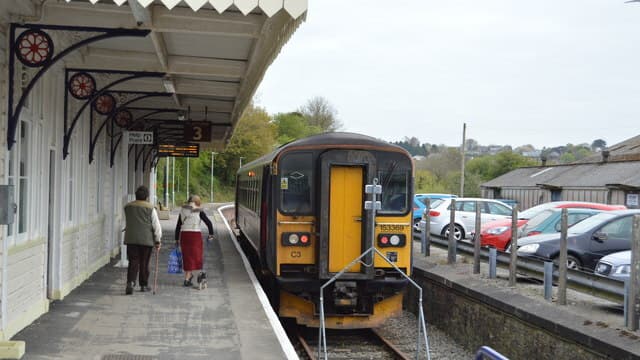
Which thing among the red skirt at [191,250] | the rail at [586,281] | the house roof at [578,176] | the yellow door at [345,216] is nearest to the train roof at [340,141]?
the yellow door at [345,216]

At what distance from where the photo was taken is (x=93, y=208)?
1361 centimetres

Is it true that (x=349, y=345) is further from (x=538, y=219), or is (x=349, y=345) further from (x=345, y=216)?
(x=538, y=219)

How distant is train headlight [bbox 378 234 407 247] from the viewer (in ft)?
36.9

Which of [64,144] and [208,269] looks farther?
[208,269]

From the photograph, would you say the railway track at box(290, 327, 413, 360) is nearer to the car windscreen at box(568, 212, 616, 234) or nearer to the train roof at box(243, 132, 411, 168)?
the train roof at box(243, 132, 411, 168)

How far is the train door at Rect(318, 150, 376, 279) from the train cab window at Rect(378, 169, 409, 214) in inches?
13.1

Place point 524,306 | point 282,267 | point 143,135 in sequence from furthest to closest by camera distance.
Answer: point 143,135, point 282,267, point 524,306

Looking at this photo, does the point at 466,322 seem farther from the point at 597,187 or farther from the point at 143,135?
the point at 597,187

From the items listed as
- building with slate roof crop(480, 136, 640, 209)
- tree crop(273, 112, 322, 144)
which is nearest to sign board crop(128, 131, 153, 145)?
building with slate roof crop(480, 136, 640, 209)

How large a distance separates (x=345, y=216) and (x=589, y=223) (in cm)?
502

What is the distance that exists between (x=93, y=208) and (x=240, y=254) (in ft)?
17.2

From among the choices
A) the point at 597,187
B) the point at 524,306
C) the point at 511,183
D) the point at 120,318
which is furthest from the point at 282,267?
the point at 511,183

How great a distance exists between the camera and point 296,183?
11320 mm

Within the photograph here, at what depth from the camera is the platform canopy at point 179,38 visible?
724 centimetres
